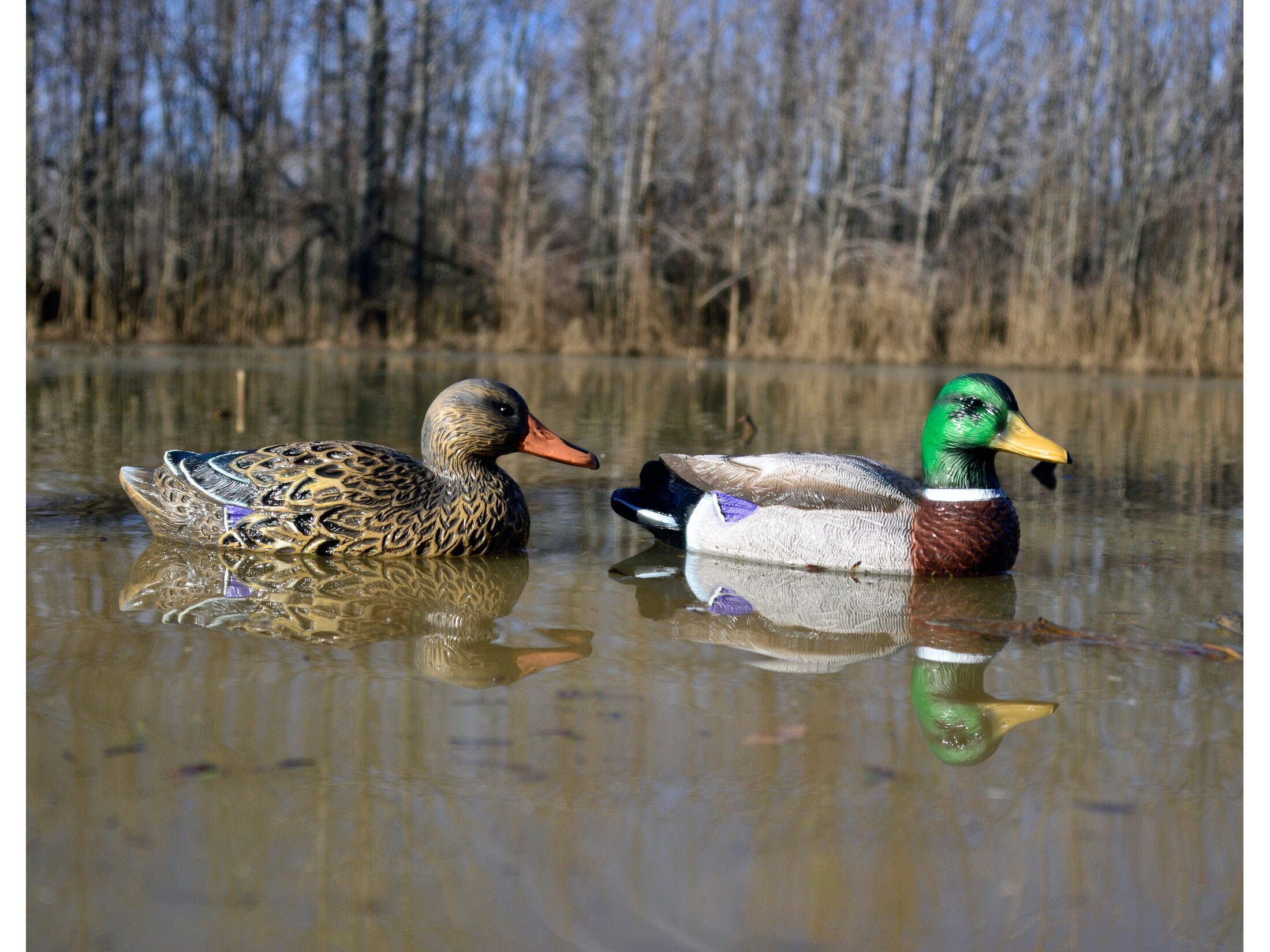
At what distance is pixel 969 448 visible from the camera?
4.82 metres

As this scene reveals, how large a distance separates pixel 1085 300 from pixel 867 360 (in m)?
3.47

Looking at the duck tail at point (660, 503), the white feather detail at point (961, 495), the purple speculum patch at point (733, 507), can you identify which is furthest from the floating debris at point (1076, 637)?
the duck tail at point (660, 503)

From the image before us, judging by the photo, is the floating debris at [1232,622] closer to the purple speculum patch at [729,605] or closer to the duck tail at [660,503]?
the purple speculum patch at [729,605]

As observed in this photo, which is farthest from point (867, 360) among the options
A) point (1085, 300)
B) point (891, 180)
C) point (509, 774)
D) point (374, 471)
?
point (509, 774)

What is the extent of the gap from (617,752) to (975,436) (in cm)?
254

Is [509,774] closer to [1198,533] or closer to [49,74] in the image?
[1198,533]

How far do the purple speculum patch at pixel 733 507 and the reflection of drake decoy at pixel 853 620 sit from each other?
20 centimetres

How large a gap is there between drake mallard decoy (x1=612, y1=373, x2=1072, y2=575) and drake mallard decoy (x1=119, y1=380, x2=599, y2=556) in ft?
2.44

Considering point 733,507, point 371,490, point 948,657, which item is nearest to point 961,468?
point 733,507

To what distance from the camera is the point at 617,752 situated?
9.26ft

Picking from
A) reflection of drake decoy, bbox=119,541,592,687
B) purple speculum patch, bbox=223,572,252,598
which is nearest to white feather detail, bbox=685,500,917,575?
reflection of drake decoy, bbox=119,541,592,687

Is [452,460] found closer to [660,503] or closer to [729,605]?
[660,503]

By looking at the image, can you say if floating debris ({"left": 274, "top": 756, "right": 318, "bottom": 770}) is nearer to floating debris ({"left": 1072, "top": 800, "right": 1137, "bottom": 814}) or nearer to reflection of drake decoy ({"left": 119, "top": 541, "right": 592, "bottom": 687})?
reflection of drake decoy ({"left": 119, "top": 541, "right": 592, "bottom": 687})

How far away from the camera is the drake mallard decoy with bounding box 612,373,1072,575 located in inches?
186
